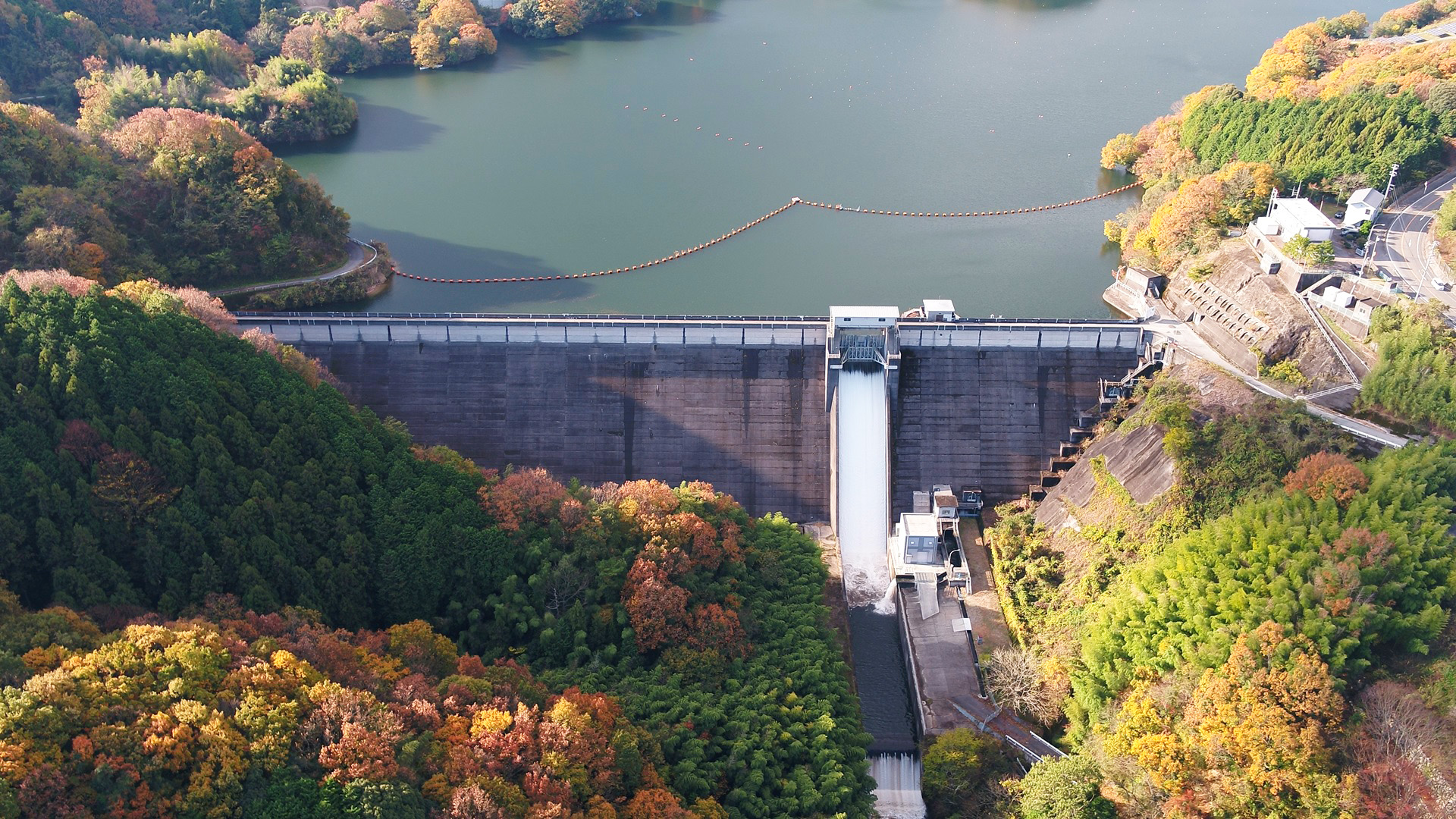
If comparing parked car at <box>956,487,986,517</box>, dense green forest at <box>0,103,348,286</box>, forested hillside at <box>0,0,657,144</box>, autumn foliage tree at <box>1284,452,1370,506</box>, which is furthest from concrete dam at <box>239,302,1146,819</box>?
forested hillside at <box>0,0,657,144</box>

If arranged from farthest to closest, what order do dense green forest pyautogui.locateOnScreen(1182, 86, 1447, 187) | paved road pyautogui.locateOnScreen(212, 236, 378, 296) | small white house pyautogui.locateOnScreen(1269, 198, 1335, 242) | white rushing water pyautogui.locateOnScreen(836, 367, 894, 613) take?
dense green forest pyautogui.locateOnScreen(1182, 86, 1447, 187), paved road pyautogui.locateOnScreen(212, 236, 378, 296), small white house pyautogui.locateOnScreen(1269, 198, 1335, 242), white rushing water pyautogui.locateOnScreen(836, 367, 894, 613)

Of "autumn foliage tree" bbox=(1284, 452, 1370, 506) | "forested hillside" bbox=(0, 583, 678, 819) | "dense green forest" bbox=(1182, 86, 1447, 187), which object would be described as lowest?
"forested hillside" bbox=(0, 583, 678, 819)

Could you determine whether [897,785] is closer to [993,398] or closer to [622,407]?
[993,398]

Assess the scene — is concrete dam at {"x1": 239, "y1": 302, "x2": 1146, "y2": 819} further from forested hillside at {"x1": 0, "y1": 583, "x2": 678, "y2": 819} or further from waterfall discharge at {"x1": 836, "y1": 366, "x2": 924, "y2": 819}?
forested hillside at {"x1": 0, "y1": 583, "x2": 678, "y2": 819}

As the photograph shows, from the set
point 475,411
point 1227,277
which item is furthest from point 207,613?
point 1227,277

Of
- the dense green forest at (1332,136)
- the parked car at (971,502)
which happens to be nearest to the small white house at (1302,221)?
the dense green forest at (1332,136)
